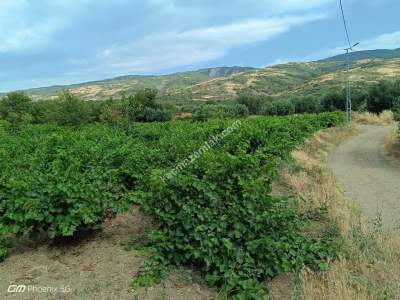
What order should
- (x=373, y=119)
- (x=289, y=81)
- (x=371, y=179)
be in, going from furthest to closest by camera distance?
1. (x=289, y=81)
2. (x=373, y=119)
3. (x=371, y=179)

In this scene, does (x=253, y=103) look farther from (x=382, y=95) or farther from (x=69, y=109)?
(x=69, y=109)

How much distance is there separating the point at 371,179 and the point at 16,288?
441 inches

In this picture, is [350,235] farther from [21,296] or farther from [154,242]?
[21,296]

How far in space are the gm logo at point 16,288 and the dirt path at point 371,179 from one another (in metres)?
5.70

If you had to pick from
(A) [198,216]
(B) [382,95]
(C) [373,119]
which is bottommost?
(C) [373,119]

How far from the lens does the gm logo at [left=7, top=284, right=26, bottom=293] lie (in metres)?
4.28

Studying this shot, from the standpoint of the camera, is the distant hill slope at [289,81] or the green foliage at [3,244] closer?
the green foliage at [3,244]

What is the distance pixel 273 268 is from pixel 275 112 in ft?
164

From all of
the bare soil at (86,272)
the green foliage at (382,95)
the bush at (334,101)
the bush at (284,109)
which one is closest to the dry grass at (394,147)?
the bare soil at (86,272)

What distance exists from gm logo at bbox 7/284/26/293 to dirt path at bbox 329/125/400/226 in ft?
18.7

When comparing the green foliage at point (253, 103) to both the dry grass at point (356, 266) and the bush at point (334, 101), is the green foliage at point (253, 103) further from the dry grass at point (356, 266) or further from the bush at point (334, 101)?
the dry grass at point (356, 266)

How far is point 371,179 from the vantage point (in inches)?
496

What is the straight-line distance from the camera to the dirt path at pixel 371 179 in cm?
876

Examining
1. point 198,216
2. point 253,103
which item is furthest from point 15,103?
point 198,216
